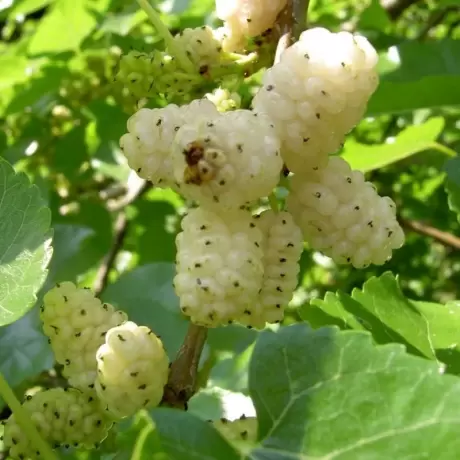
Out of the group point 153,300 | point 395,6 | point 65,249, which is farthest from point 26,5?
point 395,6

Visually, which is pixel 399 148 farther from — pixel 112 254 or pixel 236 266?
pixel 236 266

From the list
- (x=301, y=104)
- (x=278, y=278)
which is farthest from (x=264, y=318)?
(x=301, y=104)

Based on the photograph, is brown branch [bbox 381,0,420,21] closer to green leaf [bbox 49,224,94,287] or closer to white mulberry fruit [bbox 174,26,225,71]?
green leaf [bbox 49,224,94,287]

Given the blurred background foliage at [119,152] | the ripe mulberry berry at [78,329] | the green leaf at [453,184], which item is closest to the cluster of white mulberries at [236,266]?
the ripe mulberry berry at [78,329]

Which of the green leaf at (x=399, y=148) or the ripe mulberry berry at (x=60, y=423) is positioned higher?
the ripe mulberry berry at (x=60, y=423)

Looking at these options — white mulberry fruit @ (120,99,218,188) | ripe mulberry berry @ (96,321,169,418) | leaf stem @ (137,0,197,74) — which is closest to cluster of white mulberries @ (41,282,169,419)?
ripe mulberry berry @ (96,321,169,418)

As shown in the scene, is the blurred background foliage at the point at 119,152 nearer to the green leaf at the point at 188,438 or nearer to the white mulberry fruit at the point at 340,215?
the white mulberry fruit at the point at 340,215

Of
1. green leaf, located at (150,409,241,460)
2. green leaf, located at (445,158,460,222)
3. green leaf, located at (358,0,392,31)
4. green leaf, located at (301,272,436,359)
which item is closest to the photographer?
green leaf, located at (150,409,241,460)
